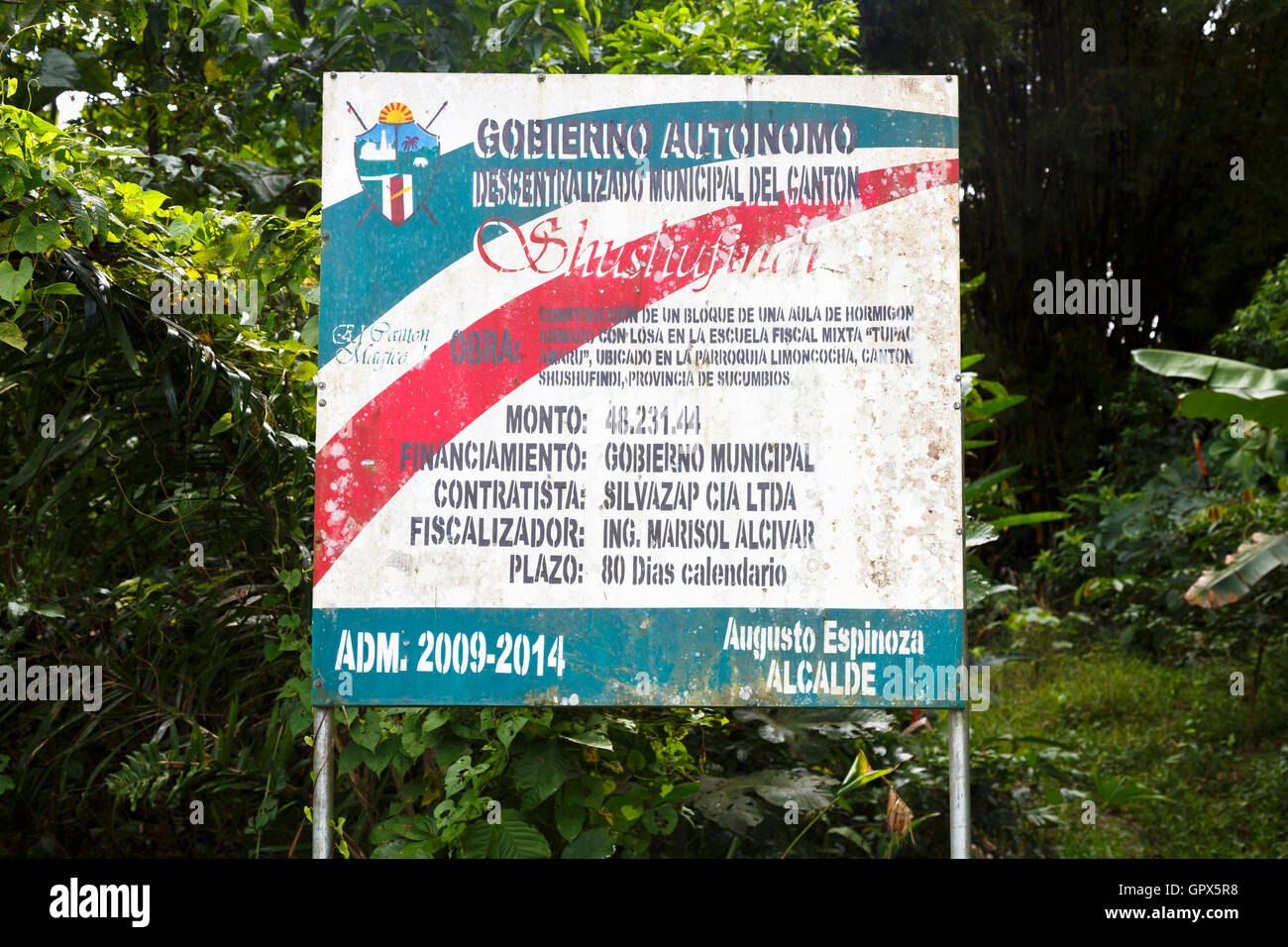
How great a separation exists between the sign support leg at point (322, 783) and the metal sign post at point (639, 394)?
16 mm

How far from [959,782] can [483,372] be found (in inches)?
56.8

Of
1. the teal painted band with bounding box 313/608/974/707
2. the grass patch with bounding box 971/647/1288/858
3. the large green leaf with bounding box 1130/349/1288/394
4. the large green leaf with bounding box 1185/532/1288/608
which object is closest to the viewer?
the teal painted band with bounding box 313/608/974/707

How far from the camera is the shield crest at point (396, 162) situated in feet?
8.21

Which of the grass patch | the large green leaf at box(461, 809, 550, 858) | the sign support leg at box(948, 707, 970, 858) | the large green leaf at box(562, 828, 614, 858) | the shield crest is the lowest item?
the grass patch

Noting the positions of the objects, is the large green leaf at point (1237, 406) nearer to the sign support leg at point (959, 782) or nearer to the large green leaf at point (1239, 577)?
the large green leaf at point (1239, 577)

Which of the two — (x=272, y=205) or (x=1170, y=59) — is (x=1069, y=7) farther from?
(x=272, y=205)

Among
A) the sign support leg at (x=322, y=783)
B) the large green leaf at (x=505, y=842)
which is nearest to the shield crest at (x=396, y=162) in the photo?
the sign support leg at (x=322, y=783)

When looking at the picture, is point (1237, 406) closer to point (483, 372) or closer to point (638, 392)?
point (638, 392)

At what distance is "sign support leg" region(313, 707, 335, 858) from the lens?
2443mm

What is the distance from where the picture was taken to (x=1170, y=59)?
8.77 m

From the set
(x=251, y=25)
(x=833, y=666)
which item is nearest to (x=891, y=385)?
(x=833, y=666)

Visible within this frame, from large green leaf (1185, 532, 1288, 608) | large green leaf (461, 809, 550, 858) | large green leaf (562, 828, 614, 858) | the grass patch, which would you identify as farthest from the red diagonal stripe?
large green leaf (1185, 532, 1288, 608)

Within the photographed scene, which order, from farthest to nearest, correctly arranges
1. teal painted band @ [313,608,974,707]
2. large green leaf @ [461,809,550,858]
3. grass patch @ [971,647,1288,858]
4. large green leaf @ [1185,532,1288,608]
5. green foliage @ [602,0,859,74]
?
grass patch @ [971,647,1288,858], large green leaf @ [1185,532,1288,608], green foliage @ [602,0,859,74], large green leaf @ [461,809,550,858], teal painted band @ [313,608,974,707]

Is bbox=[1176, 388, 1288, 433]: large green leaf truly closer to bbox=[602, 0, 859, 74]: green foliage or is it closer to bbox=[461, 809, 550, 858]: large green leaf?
bbox=[602, 0, 859, 74]: green foliage
